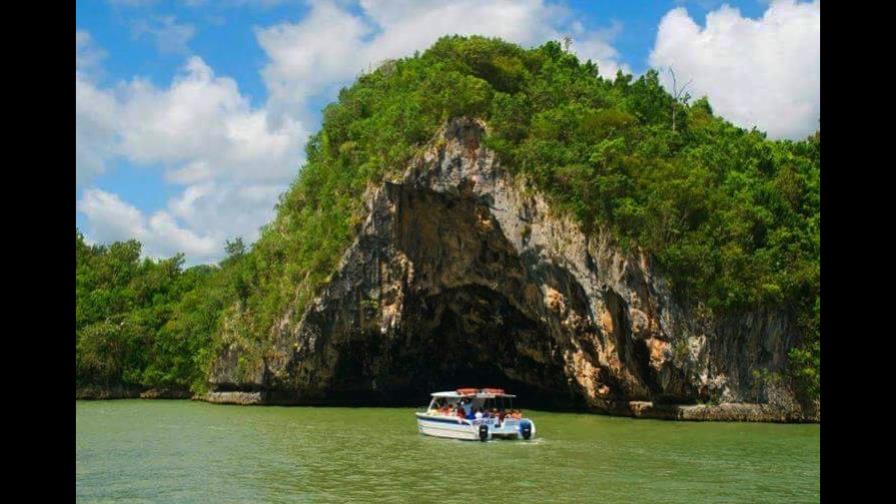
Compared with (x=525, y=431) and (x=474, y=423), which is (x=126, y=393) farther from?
(x=525, y=431)

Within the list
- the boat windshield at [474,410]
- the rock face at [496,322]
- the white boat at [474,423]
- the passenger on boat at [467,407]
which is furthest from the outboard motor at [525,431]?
the rock face at [496,322]

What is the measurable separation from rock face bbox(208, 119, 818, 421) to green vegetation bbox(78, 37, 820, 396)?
3.29 ft

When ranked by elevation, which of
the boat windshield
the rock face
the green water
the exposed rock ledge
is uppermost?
the rock face

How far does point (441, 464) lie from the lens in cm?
1980

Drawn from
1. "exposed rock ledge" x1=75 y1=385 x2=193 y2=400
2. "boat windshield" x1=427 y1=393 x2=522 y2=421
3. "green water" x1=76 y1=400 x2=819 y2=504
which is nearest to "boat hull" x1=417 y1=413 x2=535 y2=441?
"boat windshield" x1=427 y1=393 x2=522 y2=421

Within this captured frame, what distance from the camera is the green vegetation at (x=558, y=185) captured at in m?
30.7

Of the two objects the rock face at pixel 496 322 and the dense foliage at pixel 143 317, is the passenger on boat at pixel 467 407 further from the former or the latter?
the dense foliage at pixel 143 317

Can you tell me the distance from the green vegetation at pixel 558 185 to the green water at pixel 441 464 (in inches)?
262

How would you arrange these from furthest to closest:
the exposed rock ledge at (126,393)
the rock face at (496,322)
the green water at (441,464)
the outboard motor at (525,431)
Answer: the exposed rock ledge at (126,393) → the rock face at (496,322) → the outboard motor at (525,431) → the green water at (441,464)

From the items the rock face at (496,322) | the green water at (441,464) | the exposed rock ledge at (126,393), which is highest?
the rock face at (496,322)

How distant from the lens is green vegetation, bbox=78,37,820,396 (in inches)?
1208

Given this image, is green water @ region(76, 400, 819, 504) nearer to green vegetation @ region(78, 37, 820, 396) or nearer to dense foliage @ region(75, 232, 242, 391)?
green vegetation @ region(78, 37, 820, 396)

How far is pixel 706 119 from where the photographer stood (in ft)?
146
